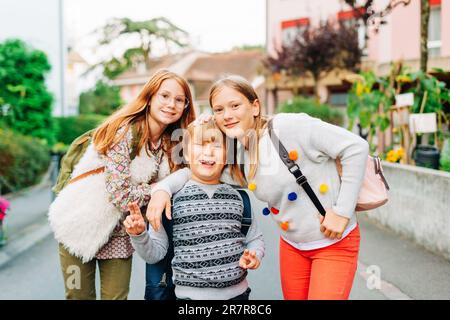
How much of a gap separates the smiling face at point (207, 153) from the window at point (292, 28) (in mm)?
21832

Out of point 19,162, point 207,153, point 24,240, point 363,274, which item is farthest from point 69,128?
point 207,153

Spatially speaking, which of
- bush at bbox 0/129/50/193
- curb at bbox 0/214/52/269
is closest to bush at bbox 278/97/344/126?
bush at bbox 0/129/50/193

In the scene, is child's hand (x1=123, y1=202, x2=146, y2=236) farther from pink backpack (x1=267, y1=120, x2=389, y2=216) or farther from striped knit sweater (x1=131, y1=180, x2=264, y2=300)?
pink backpack (x1=267, y1=120, x2=389, y2=216)

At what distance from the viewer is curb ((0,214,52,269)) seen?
645 cm

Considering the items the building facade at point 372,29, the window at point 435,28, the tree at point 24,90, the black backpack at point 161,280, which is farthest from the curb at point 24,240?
the window at point 435,28

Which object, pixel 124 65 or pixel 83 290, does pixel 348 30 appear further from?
pixel 83 290

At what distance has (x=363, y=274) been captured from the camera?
17.5 ft

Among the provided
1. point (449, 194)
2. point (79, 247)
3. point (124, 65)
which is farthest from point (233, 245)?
point (124, 65)

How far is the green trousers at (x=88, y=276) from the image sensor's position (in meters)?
2.79

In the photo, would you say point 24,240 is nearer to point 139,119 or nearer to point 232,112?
point 139,119

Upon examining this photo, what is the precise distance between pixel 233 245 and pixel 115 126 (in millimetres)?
898

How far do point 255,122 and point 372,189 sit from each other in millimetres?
650

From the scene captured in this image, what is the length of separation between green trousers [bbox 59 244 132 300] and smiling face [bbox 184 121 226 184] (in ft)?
2.51

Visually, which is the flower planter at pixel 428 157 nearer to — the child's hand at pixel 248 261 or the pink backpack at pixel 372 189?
the pink backpack at pixel 372 189
